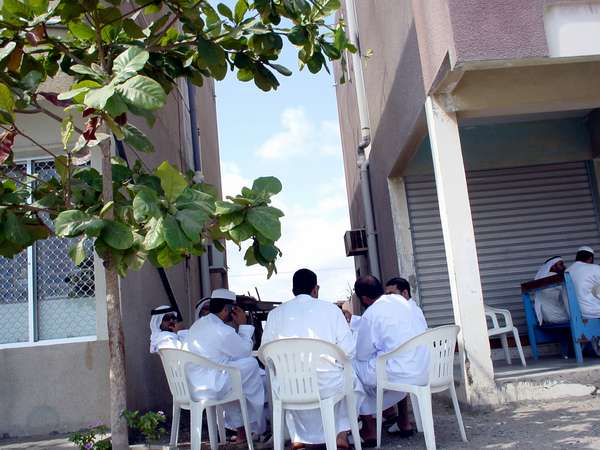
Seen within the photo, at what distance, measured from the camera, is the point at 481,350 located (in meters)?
5.75

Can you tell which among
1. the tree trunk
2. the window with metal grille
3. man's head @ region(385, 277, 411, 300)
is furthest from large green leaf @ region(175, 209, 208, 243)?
the window with metal grille

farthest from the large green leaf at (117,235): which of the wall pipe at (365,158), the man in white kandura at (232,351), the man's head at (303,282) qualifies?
the wall pipe at (365,158)

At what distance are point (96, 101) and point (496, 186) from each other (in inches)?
271

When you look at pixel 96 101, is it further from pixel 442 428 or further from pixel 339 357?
pixel 442 428

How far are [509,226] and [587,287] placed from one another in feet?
6.37

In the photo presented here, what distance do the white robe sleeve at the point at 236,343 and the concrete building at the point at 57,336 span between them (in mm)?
1162

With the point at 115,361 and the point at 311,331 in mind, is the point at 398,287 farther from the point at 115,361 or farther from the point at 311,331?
the point at 115,361

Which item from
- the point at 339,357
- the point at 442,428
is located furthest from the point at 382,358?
the point at 442,428

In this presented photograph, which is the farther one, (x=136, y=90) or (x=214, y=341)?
(x=214, y=341)

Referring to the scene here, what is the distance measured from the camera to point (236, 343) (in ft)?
18.7

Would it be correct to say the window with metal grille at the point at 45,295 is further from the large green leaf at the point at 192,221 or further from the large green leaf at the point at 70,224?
the large green leaf at the point at 192,221

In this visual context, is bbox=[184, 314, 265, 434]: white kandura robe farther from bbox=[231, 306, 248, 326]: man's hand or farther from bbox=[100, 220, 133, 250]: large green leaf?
bbox=[100, 220, 133, 250]: large green leaf

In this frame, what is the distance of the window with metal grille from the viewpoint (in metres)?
6.28

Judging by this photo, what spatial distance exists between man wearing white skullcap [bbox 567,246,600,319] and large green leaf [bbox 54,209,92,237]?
5.50 m
